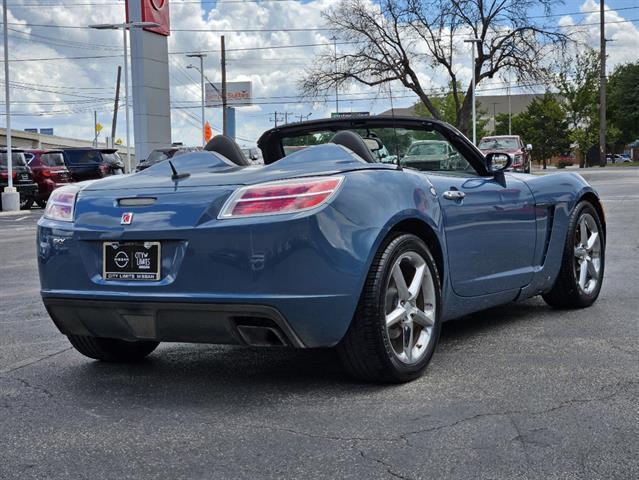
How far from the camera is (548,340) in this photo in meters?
5.47

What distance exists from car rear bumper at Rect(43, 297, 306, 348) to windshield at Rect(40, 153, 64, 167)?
25.6 metres

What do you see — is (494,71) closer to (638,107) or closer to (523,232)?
(638,107)

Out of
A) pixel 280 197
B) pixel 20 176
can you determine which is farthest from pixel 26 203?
pixel 280 197

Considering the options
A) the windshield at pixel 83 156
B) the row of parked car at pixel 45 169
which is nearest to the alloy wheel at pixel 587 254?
the row of parked car at pixel 45 169

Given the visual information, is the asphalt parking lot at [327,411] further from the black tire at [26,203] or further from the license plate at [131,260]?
the black tire at [26,203]

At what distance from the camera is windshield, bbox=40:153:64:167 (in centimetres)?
2902

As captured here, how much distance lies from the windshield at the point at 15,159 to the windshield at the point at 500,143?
16754 mm

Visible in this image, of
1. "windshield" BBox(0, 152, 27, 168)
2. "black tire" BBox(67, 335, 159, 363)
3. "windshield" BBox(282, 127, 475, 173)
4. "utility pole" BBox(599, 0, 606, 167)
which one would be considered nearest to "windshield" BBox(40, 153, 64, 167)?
"windshield" BBox(0, 152, 27, 168)

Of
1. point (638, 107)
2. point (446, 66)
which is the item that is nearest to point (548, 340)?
point (446, 66)

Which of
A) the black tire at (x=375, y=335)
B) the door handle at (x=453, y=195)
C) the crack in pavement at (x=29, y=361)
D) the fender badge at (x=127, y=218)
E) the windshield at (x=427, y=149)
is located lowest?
the crack in pavement at (x=29, y=361)

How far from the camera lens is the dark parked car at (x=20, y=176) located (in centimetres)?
2927

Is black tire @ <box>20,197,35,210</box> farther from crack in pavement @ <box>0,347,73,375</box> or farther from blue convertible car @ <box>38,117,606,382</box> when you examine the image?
blue convertible car @ <box>38,117,606,382</box>

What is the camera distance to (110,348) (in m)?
5.05

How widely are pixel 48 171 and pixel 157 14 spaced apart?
16.4 metres
